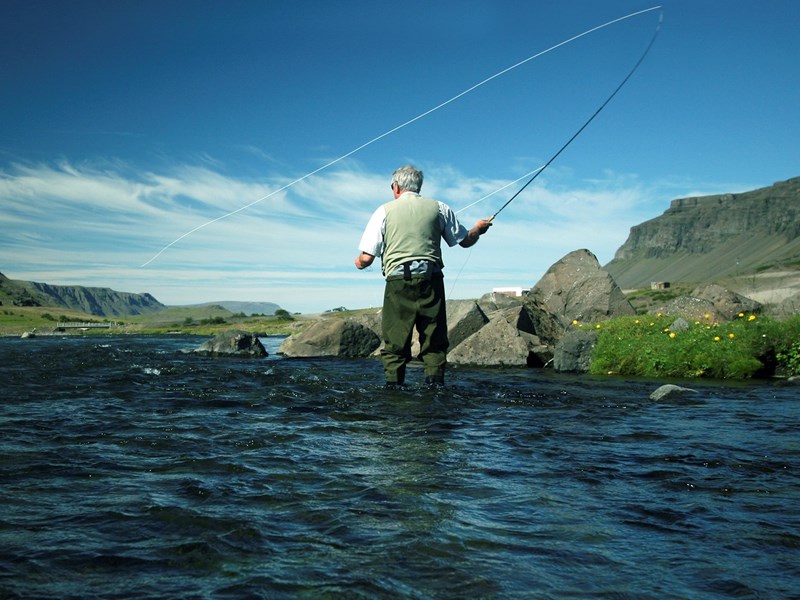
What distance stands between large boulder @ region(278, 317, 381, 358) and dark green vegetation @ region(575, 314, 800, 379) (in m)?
8.71

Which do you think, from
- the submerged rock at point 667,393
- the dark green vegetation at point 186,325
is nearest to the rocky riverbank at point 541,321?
the submerged rock at point 667,393

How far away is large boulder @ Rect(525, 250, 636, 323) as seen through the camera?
19.8 metres

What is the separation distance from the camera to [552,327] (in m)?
19.9

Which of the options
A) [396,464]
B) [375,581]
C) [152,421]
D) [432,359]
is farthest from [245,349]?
[375,581]

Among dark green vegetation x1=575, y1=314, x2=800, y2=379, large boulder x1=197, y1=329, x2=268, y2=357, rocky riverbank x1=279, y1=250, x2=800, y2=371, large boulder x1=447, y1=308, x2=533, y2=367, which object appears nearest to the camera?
dark green vegetation x1=575, y1=314, x2=800, y2=379

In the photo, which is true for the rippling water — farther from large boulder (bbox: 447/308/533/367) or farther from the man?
large boulder (bbox: 447/308/533/367)

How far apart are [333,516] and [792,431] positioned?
4892mm

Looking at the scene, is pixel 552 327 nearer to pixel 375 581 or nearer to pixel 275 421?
pixel 275 421

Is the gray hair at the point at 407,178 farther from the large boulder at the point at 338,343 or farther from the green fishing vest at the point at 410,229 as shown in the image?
the large boulder at the point at 338,343

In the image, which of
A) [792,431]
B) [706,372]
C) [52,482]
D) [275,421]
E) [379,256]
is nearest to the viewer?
[52,482]

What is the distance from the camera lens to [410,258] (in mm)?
8523

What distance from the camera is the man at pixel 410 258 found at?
8516 mm

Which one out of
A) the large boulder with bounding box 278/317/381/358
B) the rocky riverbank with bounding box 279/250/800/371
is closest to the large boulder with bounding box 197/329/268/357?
the rocky riverbank with bounding box 279/250/800/371

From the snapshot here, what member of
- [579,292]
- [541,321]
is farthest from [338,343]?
[579,292]
